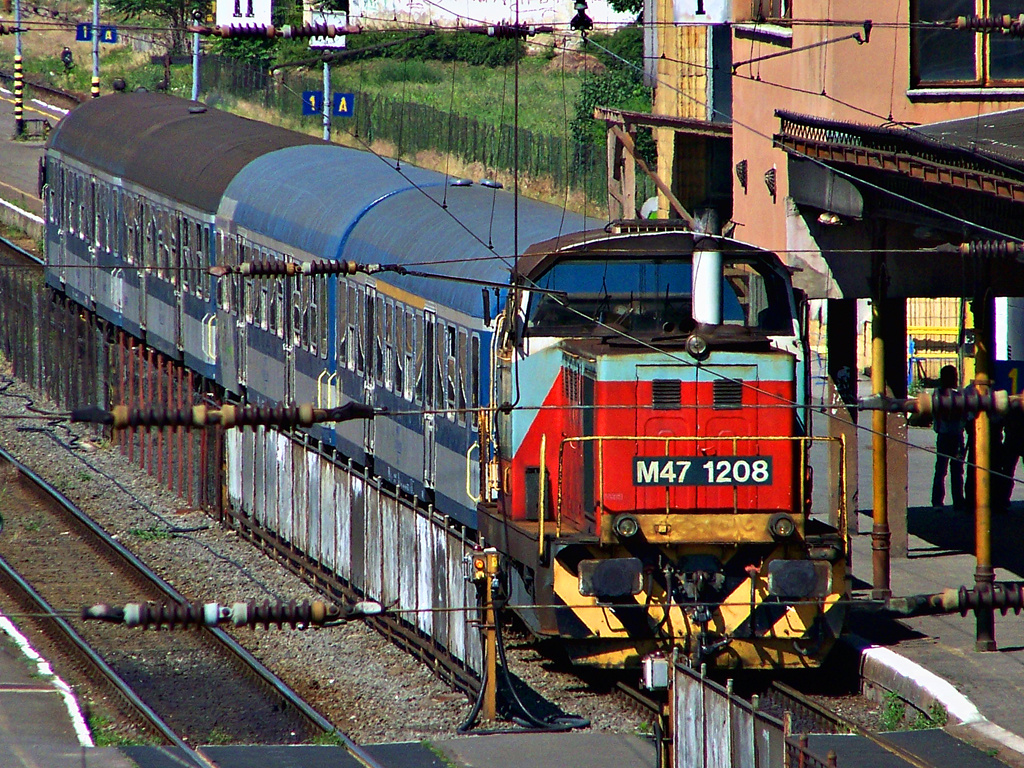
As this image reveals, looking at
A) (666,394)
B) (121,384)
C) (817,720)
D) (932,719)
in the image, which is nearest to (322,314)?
(121,384)

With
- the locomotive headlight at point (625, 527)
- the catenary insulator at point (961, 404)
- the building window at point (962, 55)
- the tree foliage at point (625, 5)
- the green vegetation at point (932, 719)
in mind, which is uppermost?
the tree foliage at point (625, 5)

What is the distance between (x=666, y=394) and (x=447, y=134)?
36.5 metres

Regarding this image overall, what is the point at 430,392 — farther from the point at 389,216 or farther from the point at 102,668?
the point at 102,668

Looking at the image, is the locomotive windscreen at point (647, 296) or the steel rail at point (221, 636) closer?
the steel rail at point (221, 636)

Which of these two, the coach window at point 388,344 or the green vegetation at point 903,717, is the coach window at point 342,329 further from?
the green vegetation at point 903,717

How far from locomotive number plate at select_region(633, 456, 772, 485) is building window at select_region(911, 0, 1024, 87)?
9387 millimetres

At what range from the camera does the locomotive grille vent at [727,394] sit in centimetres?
1170

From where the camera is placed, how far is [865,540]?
1794 centimetres

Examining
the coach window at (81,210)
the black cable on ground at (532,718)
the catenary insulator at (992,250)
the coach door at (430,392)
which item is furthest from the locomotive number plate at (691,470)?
the coach window at (81,210)

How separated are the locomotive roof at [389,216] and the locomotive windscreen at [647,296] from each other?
0.91 meters

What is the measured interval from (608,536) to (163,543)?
8782mm

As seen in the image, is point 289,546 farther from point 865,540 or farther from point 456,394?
point 865,540

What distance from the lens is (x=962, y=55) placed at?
63.6 feet

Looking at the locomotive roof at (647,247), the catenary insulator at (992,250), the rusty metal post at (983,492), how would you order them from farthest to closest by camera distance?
the rusty metal post at (983,492)
the locomotive roof at (647,247)
the catenary insulator at (992,250)
